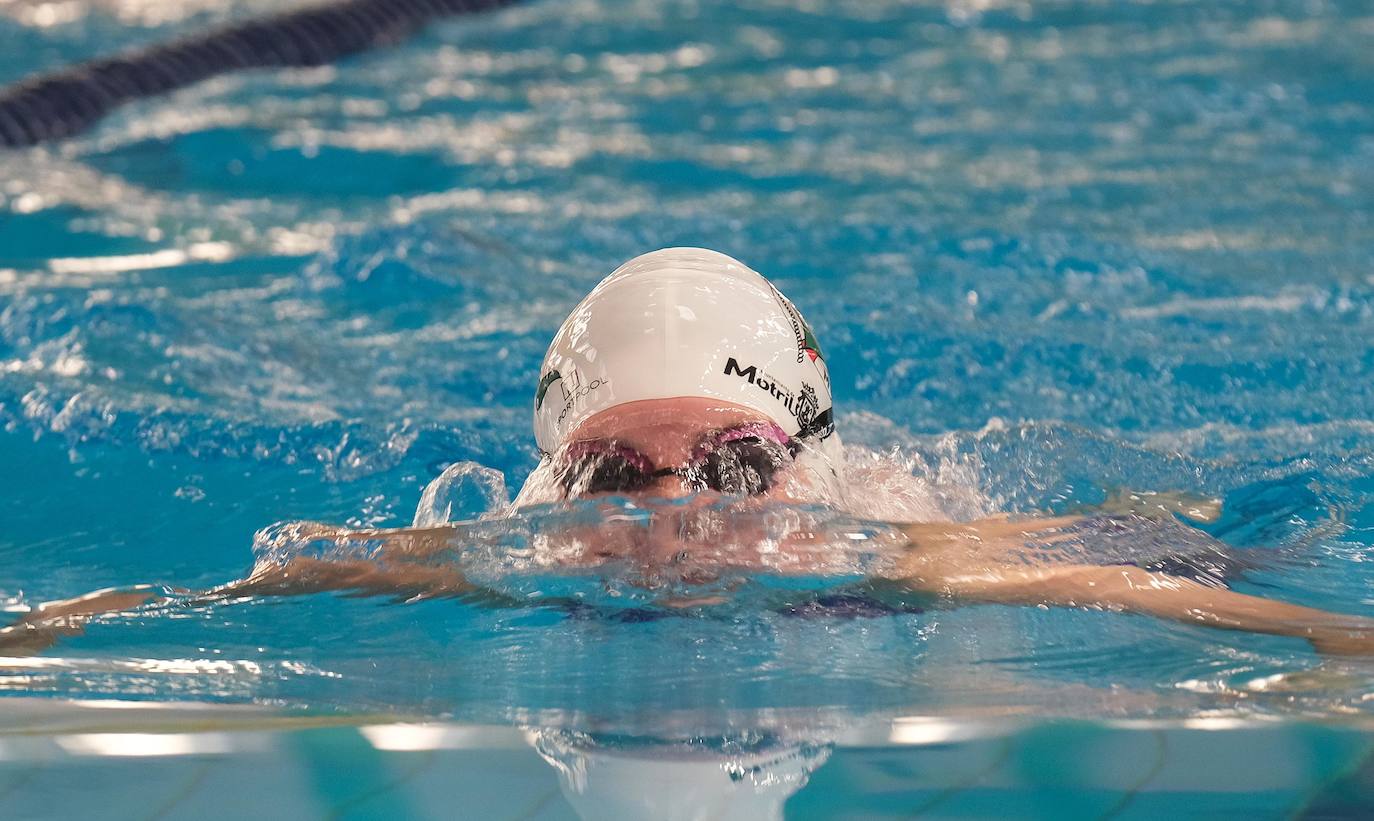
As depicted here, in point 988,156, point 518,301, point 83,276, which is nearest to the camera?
point 518,301

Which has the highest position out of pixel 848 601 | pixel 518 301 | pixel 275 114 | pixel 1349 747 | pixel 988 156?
pixel 275 114

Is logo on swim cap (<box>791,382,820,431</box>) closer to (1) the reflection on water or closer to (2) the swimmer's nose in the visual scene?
(2) the swimmer's nose

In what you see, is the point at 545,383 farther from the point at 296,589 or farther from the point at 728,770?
the point at 728,770

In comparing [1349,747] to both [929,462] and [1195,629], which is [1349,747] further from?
[929,462]

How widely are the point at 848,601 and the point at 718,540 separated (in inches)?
9.4

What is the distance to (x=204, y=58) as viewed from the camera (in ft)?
27.6

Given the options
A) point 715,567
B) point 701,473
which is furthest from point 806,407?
point 715,567

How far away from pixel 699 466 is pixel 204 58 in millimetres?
6623

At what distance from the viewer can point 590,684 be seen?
7.43 ft

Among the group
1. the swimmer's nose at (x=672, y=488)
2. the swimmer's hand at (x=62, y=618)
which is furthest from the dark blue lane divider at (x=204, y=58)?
the swimmer's nose at (x=672, y=488)

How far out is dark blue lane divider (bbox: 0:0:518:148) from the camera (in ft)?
24.3

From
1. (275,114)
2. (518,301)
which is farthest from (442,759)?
(275,114)

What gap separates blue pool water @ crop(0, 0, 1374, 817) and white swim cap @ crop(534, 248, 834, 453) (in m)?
0.42

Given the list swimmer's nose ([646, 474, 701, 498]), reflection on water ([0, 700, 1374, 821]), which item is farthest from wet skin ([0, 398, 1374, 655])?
reflection on water ([0, 700, 1374, 821])
